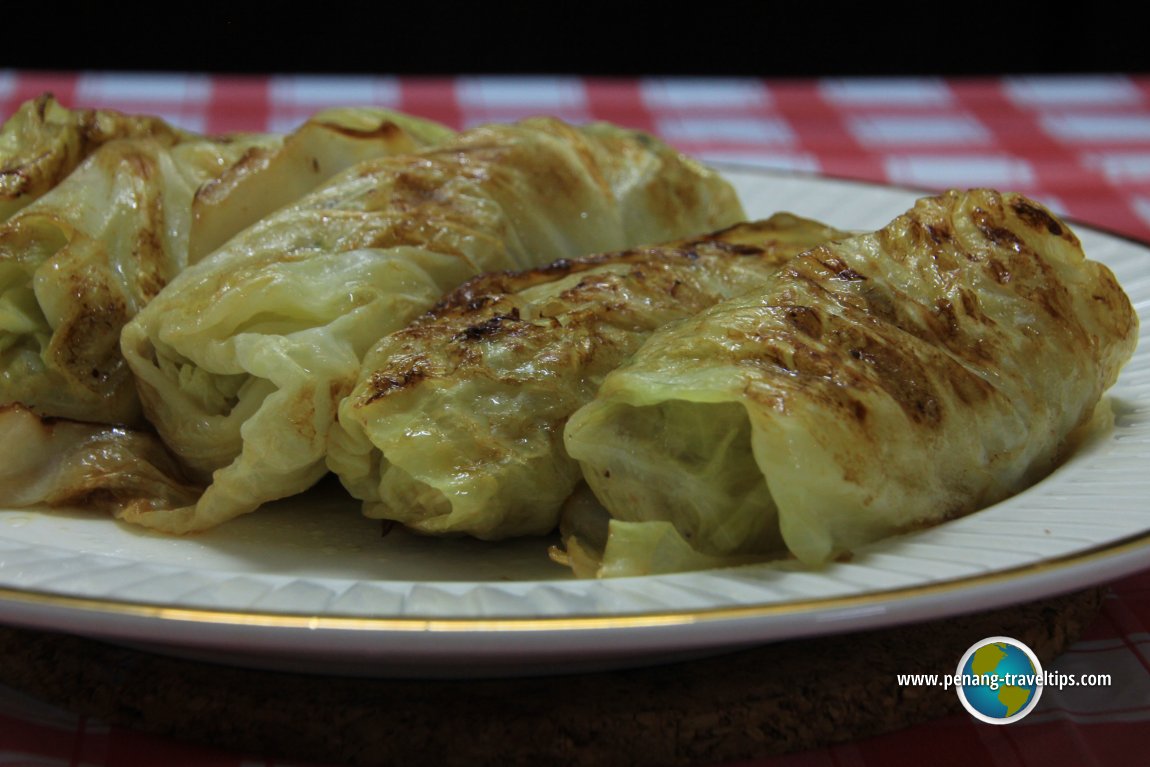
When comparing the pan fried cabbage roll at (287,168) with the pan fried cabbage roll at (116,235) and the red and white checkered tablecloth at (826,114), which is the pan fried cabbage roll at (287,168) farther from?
the red and white checkered tablecloth at (826,114)

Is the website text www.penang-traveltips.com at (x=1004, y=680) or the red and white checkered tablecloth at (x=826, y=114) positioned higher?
the website text www.penang-traveltips.com at (x=1004, y=680)

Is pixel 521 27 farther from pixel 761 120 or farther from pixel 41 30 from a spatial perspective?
pixel 41 30

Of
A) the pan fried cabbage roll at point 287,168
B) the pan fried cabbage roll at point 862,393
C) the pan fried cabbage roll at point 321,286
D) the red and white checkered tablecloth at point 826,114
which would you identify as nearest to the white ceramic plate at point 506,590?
the pan fried cabbage roll at point 862,393

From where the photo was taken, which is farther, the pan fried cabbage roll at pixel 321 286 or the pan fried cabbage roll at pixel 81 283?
the pan fried cabbage roll at pixel 81 283

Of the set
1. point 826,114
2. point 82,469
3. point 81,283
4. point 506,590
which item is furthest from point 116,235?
point 826,114

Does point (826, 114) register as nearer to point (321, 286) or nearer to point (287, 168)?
point (287, 168)

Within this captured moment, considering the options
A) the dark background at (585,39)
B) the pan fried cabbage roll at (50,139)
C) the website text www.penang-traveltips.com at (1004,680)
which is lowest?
the dark background at (585,39)

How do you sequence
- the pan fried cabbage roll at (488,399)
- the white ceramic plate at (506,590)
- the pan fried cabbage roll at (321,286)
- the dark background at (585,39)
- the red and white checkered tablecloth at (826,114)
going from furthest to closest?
the dark background at (585,39) < the red and white checkered tablecloth at (826,114) < the pan fried cabbage roll at (321,286) < the pan fried cabbage roll at (488,399) < the white ceramic plate at (506,590)
